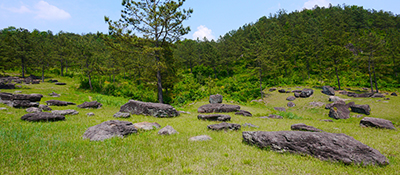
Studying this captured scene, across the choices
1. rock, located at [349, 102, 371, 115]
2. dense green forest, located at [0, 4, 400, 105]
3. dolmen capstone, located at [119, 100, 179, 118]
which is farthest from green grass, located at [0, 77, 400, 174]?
rock, located at [349, 102, 371, 115]

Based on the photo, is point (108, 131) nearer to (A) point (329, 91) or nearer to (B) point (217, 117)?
(B) point (217, 117)

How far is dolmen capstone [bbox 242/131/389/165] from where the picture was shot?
582cm

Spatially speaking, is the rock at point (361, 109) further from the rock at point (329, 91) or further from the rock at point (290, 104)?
the rock at point (329, 91)

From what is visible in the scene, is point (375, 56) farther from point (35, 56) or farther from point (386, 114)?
point (35, 56)

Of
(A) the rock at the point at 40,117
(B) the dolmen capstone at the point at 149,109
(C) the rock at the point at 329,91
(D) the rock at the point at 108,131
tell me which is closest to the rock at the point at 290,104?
(C) the rock at the point at 329,91

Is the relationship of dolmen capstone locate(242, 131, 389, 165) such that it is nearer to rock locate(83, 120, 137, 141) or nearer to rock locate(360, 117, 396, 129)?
rock locate(83, 120, 137, 141)

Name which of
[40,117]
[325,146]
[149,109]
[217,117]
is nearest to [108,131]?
[40,117]

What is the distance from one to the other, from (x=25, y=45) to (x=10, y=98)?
5406cm

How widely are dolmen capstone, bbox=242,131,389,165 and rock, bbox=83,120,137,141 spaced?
6.62 meters

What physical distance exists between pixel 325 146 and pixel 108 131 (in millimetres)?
9618

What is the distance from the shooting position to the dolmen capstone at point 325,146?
582cm

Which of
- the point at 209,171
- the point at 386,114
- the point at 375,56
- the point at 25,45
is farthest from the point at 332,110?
the point at 25,45

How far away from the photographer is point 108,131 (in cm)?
802

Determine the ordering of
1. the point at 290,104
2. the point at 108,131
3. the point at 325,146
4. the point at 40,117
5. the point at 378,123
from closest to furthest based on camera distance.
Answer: the point at 325,146, the point at 108,131, the point at 40,117, the point at 378,123, the point at 290,104
